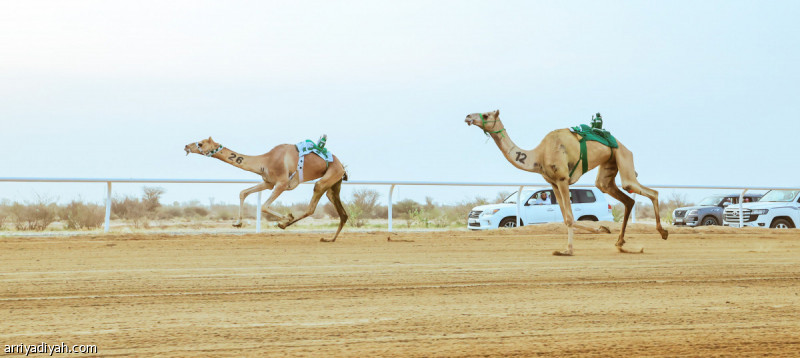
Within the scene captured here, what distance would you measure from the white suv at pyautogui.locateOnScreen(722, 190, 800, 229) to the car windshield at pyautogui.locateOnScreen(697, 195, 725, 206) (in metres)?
2.27

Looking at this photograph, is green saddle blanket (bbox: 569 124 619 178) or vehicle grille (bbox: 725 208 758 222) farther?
vehicle grille (bbox: 725 208 758 222)

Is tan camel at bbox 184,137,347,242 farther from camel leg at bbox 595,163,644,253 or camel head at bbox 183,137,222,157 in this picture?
camel leg at bbox 595,163,644,253

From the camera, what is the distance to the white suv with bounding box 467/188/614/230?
25.5 m

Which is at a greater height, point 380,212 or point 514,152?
point 514,152

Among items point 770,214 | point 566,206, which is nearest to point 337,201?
point 566,206

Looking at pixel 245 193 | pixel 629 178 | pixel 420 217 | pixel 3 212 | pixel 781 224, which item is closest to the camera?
pixel 629 178

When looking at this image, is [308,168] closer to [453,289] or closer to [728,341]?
[453,289]

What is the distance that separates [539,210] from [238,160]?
447 inches

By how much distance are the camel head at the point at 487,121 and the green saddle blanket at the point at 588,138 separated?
1.21 meters

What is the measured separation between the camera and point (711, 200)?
1248 inches

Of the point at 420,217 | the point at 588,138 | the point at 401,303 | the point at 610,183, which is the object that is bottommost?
the point at 401,303

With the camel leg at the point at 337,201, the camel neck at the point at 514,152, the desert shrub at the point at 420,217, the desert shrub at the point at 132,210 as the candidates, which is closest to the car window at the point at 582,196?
the desert shrub at the point at 420,217

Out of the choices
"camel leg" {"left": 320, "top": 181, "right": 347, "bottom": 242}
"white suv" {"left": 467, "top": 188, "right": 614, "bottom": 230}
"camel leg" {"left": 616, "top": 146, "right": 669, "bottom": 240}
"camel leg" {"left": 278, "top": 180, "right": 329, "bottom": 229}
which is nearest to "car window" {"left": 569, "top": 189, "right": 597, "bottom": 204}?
"white suv" {"left": 467, "top": 188, "right": 614, "bottom": 230}

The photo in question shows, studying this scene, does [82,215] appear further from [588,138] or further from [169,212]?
[588,138]
